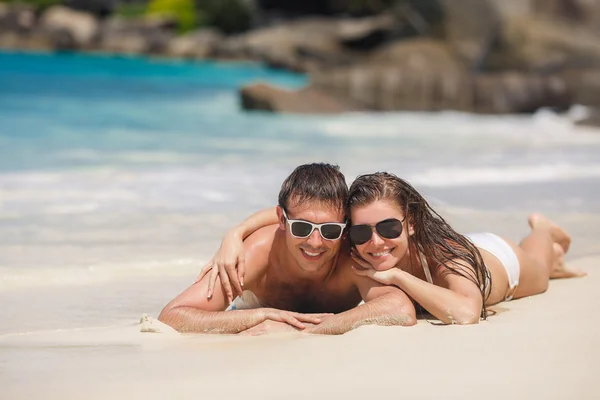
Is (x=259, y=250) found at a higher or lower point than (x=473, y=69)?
lower

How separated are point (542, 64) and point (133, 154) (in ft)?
37.2

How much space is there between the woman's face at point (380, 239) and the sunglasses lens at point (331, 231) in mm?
103

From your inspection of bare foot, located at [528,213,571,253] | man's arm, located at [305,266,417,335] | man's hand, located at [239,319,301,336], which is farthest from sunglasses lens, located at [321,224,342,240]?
bare foot, located at [528,213,571,253]

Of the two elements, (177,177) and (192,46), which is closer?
(177,177)

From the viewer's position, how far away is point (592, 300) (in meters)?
5.35

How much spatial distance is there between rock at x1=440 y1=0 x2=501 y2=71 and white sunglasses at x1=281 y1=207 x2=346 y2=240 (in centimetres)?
1824

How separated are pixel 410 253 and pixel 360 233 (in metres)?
0.41

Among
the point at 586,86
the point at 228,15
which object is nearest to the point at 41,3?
the point at 228,15

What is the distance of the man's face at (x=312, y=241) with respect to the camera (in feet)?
15.4

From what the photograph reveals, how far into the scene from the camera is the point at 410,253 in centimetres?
502

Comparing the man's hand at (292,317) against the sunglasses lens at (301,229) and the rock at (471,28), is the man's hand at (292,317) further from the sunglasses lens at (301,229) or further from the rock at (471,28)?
the rock at (471,28)

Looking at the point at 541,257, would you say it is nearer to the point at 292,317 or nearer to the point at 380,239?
the point at 380,239

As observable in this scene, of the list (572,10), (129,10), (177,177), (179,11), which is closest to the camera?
(177,177)

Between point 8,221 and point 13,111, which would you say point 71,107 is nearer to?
point 13,111
